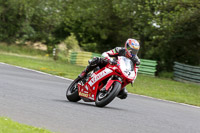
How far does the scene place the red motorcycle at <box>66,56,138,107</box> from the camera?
28.7 feet

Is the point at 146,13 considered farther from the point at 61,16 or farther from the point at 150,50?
the point at 61,16

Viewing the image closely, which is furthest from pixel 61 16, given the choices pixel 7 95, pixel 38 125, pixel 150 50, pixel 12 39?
pixel 38 125

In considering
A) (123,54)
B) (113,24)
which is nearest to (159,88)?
(123,54)

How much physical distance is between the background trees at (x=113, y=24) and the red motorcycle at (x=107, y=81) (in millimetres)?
A: 18173

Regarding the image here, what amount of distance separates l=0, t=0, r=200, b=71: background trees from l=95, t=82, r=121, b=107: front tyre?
18.5m

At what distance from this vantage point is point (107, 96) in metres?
8.74

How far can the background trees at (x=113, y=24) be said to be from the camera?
2917 centimetres

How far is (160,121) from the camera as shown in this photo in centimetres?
804

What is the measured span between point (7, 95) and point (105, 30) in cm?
3215

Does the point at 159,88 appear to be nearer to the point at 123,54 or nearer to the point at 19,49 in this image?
the point at 123,54

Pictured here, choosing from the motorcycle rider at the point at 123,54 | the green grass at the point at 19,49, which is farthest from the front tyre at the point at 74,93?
the green grass at the point at 19,49

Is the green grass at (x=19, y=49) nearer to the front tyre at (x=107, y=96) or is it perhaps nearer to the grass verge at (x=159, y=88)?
the grass verge at (x=159, y=88)

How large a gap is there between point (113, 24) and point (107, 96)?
31.5 metres

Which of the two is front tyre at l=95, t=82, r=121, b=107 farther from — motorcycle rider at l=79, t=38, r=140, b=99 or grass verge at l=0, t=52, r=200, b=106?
grass verge at l=0, t=52, r=200, b=106
